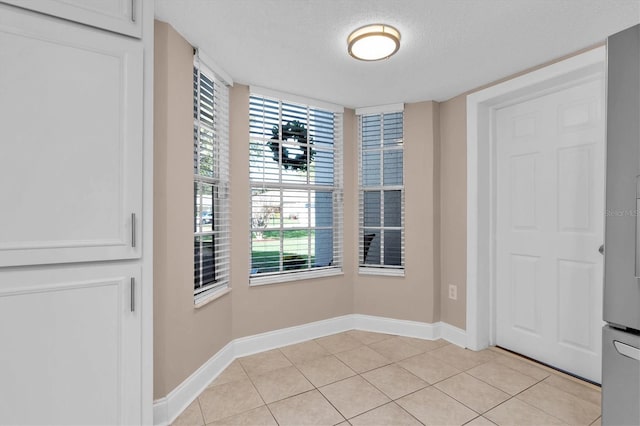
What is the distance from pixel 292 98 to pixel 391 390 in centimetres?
258

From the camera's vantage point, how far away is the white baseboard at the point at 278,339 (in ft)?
6.17

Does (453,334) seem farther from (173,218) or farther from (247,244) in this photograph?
(173,218)

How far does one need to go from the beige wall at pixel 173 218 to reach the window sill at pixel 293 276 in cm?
66

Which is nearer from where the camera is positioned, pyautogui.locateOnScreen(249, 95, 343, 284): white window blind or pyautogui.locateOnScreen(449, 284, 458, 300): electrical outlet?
pyautogui.locateOnScreen(249, 95, 343, 284): white window blind

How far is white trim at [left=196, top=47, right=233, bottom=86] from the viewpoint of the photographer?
6.95 feet

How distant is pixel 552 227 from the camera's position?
2430mm

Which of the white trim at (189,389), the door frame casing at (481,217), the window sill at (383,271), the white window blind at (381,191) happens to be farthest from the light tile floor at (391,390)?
the white window blind at (381,191)

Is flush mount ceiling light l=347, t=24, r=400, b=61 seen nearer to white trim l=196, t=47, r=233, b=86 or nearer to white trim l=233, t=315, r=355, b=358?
white trim l=196, t=47, r=233, b=86
